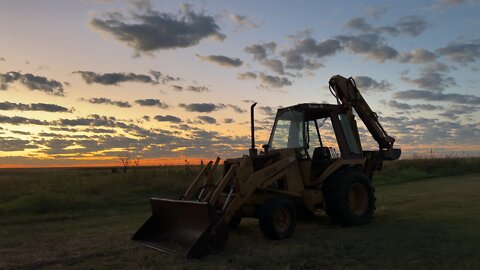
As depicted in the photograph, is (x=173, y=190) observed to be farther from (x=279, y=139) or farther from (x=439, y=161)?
(x=439, y=161)

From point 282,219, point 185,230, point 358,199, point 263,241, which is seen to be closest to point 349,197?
point 358,199

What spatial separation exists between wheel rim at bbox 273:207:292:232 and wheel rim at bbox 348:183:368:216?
7.72 feet

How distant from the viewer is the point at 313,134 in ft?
37.7

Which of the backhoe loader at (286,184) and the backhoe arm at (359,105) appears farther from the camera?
the backhoe arm at (359,105)

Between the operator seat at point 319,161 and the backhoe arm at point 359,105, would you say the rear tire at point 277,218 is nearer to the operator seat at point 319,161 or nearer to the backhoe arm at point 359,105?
the operator seat at point 319,161

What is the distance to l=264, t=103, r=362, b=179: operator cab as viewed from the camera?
11320 mm

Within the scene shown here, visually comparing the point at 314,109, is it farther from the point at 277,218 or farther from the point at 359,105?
the point at 277,218

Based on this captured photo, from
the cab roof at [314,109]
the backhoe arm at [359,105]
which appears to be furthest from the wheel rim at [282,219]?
the backhoe arm at [359,105]

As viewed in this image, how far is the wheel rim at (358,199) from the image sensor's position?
1155 centimetres

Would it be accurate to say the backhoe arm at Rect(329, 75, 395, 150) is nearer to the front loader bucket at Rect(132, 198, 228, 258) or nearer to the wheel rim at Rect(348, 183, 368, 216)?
the wheel rim at Rect(348, 183, 368, 216)

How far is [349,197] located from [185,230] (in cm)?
435

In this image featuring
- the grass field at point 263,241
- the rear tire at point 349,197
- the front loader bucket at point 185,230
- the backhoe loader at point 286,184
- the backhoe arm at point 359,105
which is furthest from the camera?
the backhoe arm at point 359,105

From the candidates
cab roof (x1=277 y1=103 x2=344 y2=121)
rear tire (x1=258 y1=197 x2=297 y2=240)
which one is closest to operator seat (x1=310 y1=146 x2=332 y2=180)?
cab roof (x1=277 y1=103 x2=344 y2=121)

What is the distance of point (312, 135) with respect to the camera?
37.6 ft
